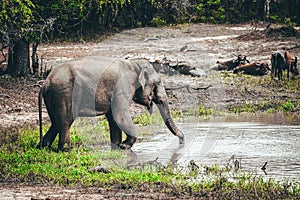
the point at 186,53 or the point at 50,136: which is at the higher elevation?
the point at 50,136

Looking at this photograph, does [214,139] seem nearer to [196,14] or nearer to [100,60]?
[100,60]

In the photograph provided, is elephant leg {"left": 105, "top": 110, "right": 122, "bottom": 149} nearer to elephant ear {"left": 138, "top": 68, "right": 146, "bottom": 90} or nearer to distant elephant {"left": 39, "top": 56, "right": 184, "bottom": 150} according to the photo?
distant elephant {"left": 39, "top": 56, "right": 184, "bottom": 150}

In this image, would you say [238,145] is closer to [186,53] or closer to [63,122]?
[63,122]

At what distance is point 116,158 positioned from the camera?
12.6 m

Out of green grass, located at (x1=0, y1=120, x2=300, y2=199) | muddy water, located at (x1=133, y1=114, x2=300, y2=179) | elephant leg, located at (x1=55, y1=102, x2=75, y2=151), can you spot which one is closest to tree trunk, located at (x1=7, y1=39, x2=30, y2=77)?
muddy water, located at (x1=133, y1=114, x2=300, y2=179)

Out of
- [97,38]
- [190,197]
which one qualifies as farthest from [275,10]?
[190,197]

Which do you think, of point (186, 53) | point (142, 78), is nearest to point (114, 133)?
point (142, 78)

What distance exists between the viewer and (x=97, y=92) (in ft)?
44.8

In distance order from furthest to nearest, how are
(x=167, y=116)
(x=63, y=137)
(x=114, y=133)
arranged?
(x=167, y=116) → (x=114, y=133) → (x=63, y=137)

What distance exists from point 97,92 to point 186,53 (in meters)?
14.2

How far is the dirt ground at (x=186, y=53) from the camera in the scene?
1959cm

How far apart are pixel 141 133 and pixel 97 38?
1440 centimetres

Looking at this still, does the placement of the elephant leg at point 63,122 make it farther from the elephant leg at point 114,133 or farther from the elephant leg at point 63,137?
the elephant leg at point 114,133

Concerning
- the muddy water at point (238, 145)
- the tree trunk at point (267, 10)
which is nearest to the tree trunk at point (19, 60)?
the muddy water at point (238, 145)
